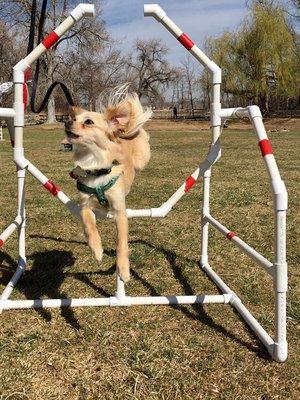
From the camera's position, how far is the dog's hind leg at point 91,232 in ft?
9.97

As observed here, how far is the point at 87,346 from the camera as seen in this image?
3.07 m

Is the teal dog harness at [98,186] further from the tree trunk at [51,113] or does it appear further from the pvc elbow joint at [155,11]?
the tree trunk at [51,113]

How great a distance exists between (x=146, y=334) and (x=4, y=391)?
103 centimetres

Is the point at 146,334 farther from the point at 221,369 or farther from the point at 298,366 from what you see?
the point at 298,366

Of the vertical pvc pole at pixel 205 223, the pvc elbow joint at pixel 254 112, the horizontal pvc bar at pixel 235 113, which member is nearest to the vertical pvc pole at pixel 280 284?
the pvc elbow joint at pixel 254 112

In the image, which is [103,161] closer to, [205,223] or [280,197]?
[280,197]

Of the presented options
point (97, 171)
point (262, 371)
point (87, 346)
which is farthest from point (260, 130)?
point (87, 346)

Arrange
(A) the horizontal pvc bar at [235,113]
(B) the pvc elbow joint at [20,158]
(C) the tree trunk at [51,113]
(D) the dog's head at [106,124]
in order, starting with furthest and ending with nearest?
(C) the tree trunk at [51,113]
(B) the pvc elbow joint at [20,158]
(A) the horizontal pvc bar at [235,113]
(D) the dog's head at [106,124]

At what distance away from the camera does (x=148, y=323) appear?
11.2ft

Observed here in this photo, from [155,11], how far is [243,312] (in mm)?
2365

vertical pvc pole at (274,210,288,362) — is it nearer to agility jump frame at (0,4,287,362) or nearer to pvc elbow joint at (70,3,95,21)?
agility jump frame at (0,4,287,362)

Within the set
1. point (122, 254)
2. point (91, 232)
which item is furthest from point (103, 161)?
point (122, 254)

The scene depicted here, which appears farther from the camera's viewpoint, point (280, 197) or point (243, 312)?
point (243, 312)

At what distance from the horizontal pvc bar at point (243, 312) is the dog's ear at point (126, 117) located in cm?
154
